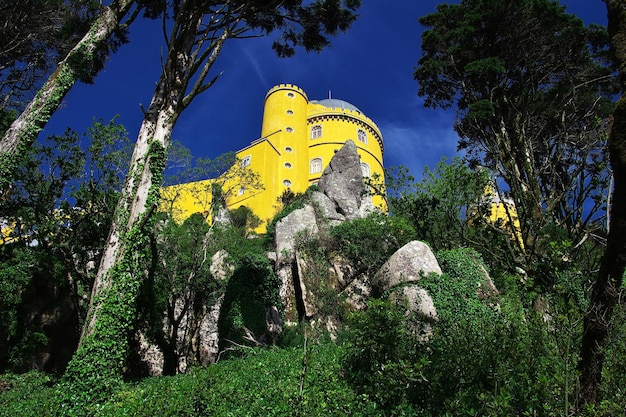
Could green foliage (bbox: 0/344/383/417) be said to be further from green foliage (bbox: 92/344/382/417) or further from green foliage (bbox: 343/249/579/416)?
green foliage (bbox: 343/249/579/416)

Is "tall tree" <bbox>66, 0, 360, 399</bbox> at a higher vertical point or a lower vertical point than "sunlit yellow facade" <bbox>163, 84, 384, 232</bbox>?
lower

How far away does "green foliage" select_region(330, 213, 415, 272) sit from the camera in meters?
18.3

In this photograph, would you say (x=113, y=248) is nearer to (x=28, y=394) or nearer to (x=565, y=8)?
(x=28, y=394)

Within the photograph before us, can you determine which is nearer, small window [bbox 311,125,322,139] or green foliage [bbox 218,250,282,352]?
green foliage [bbox 218,250,282,352]

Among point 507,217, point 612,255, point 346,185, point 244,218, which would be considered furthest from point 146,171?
point 244,218

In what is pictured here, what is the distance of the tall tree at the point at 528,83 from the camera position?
13.4 m

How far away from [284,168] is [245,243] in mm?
14827

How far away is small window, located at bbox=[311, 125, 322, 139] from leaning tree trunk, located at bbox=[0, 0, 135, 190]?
97.9 ft

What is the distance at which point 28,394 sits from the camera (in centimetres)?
1005

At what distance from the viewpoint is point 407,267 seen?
41.7 feet

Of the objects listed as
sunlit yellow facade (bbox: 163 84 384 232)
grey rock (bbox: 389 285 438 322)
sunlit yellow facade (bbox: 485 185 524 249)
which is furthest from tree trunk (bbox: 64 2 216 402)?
sunlit yellow facade (bbox: 163 84 384 232)

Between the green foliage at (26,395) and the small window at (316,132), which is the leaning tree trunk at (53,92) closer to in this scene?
the green foliage at (26,395)

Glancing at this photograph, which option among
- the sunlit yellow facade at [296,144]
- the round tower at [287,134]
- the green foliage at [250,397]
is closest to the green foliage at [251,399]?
the green foliage at [250,397]

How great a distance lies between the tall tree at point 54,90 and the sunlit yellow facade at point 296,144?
22.7 m
